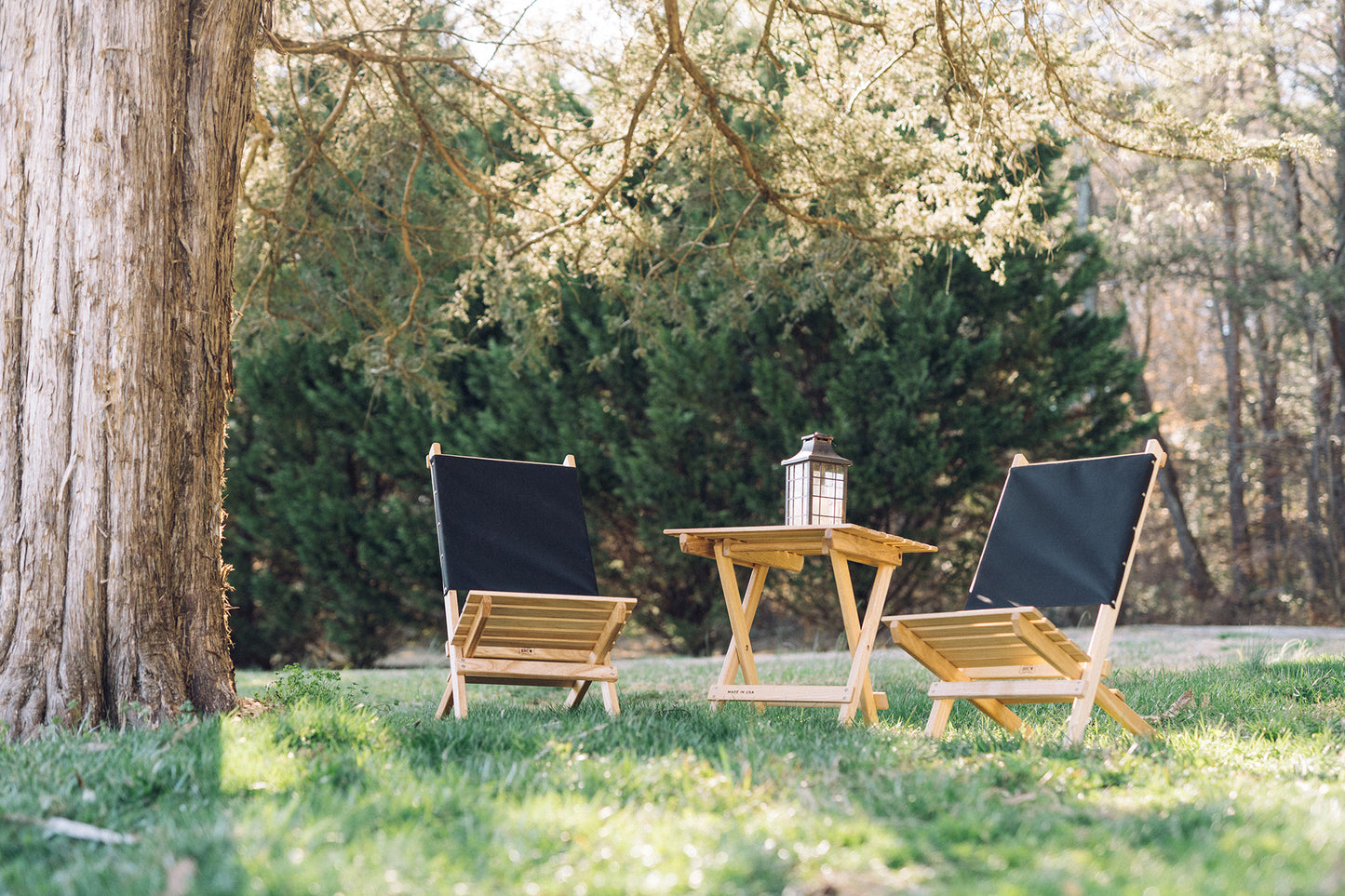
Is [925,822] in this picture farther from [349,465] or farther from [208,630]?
[349,465]

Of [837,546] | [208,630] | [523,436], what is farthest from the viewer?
[523,436]

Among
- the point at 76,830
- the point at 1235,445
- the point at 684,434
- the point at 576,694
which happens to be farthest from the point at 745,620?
the point at 1235,445

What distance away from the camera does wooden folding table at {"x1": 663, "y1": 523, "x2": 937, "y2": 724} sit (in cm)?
384

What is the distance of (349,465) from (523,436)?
83.4 inches

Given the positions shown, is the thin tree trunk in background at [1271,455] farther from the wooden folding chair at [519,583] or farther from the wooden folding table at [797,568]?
the wooden folding chair at [519,583]

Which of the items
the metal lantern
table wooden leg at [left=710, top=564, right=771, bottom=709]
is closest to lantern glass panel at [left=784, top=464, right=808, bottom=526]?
the metal lantern

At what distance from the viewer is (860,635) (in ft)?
13.0

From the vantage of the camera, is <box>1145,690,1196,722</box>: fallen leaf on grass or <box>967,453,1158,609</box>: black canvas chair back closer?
<box>967,453,1158,609</box>: black canvas chair back

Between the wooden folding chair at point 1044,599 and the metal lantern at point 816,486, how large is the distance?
686 mm

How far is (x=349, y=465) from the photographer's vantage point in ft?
35.3

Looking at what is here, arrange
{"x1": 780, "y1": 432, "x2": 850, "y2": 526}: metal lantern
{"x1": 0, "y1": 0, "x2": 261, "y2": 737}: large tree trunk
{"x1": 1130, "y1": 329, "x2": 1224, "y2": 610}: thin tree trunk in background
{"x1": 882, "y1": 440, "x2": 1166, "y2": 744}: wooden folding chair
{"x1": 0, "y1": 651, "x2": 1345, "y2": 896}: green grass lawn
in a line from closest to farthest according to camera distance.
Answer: {"x1": 0, "y1": 651, "x2": 1345, "y2": 896}: green grass lawn
{"x1": 0, "y1": 0, "x2": 261, "y2": 737}: large tree trunk
{"x1": 882, "y1": 440, "x2": 1166, "y2": 744}: wooden folding chair
{"x1": 780, "y1": 432, "x2": 850, "y2": 526}: metal lantern
{"x1": 1130, "y1": 329, "x2": 1224, "y2": 610}: thin tree trunk in background

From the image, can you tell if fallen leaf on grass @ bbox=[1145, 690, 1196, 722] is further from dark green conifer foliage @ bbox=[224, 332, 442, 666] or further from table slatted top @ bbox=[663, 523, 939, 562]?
dark green conifer foliage @ bbox=[224, 332, 442, 666]

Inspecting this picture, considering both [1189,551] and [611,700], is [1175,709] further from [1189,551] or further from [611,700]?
[1189,551]

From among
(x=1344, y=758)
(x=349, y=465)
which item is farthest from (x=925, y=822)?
(x=349, y=465)
